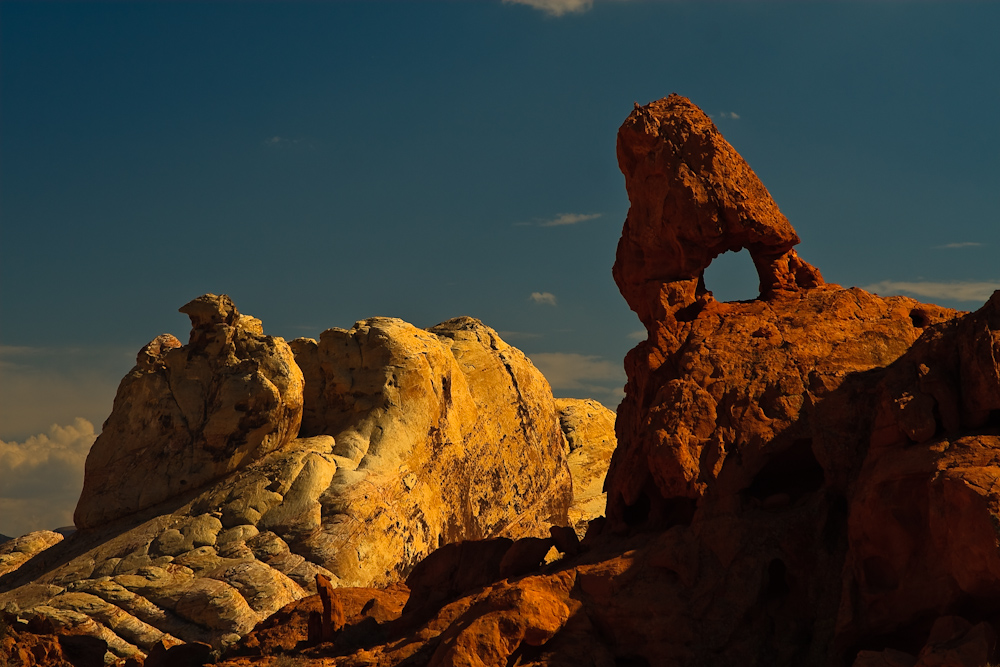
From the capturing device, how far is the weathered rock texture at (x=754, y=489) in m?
13.0

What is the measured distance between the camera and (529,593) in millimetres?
14570

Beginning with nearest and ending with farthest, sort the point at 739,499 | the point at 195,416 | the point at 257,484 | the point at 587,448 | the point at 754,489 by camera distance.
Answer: the point at 739,499 → the point at 754,489 → the point at 257,484 → the point at 195,416 → the point at 587,448

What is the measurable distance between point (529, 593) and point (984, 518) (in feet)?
18.4

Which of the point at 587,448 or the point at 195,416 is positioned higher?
the point at 587,448

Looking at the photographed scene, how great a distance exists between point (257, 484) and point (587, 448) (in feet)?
59.0

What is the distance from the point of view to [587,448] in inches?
1642

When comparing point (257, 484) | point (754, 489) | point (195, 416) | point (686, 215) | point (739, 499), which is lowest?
point (739, 499)

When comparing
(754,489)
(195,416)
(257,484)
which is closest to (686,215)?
(754,489)

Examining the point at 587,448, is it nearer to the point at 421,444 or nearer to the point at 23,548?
the point at 421,444

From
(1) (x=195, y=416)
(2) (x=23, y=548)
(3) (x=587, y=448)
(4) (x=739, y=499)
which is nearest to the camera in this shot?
(4) (x=739, y=499)

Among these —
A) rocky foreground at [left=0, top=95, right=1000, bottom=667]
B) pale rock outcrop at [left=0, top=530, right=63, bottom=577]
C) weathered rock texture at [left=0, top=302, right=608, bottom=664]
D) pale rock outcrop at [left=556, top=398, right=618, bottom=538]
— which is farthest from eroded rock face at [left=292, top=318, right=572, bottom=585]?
pale rock outcrop at [left=0, top=530, right=63, bottom=577]

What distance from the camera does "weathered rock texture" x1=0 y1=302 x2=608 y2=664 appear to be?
2338 centimetres

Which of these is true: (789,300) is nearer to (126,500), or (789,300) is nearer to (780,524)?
(780,524)

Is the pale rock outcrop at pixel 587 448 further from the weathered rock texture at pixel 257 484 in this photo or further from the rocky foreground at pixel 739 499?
the rocky foreground at pixel 739 499
